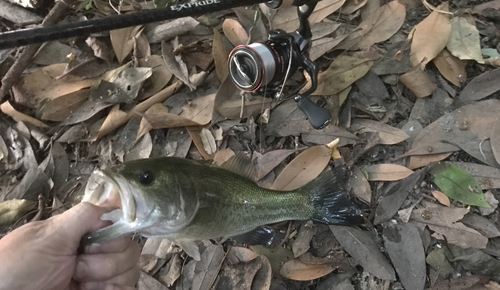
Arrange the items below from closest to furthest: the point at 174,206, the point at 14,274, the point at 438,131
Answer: the point at 14,274
the point at 174,206
the point at 438,131

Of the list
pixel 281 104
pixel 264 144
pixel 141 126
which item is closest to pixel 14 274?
pixel 141 126

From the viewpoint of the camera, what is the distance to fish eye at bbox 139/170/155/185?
1428 millimetres

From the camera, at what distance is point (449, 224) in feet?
6.98

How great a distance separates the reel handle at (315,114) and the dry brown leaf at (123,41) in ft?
4.04

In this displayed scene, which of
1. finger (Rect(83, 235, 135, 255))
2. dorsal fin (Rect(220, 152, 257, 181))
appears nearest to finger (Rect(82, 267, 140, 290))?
finger (Rect(83, 235, 135, 255))

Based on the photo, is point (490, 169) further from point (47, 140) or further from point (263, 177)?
point (47, 140)

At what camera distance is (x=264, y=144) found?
242cm

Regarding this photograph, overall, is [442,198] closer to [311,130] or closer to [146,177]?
[311,130]

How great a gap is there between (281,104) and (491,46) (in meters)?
1.34

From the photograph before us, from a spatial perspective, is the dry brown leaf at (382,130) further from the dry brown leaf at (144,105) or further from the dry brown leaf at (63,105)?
the dry brown leaf at (63,105)

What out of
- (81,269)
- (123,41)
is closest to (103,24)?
Answer: (81,269)

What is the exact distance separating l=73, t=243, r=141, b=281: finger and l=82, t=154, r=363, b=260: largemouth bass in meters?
0.16

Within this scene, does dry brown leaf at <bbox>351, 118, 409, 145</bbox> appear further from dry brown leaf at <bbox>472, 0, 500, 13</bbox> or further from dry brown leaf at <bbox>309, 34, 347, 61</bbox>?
dry brown leaf at <bbox>472, 0, 500, 13</bbox>

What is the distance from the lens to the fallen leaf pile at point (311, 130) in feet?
7.07
